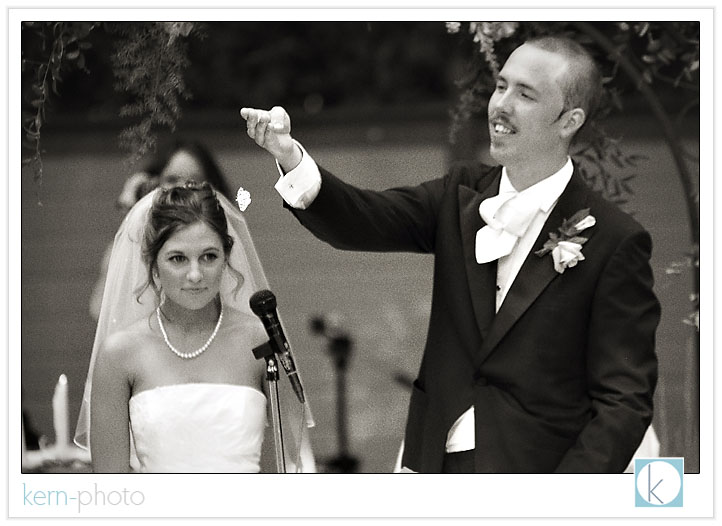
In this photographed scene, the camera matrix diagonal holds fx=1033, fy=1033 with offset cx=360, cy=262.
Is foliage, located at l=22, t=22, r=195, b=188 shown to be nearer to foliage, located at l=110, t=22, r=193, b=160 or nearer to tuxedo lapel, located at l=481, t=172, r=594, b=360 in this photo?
foliage, located at l=110, t=22, r=193, b=160

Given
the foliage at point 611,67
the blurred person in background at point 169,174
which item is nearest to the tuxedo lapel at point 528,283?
the foliage at point 611,67

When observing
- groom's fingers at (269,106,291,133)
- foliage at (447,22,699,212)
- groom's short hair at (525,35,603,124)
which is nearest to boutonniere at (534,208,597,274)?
groom's short hair at (525,35,603,124)

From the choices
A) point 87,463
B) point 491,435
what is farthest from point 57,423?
point 491,435

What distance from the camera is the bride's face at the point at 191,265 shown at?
298 cm

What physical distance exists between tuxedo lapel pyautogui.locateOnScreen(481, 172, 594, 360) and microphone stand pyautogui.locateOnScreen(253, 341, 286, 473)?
0.57 m

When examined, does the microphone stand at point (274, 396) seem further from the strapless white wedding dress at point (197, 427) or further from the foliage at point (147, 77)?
the foliage at point (147, 77)

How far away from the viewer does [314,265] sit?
3232 millimetres

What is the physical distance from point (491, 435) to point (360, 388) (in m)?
0.56

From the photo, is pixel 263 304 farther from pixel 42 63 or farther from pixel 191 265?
pixel 42 63

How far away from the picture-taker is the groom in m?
2.77

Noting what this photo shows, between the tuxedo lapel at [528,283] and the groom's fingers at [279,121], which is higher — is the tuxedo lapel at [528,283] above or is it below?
below

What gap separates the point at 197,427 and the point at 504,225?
107cm

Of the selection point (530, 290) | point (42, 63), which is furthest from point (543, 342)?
point (42, 63)
